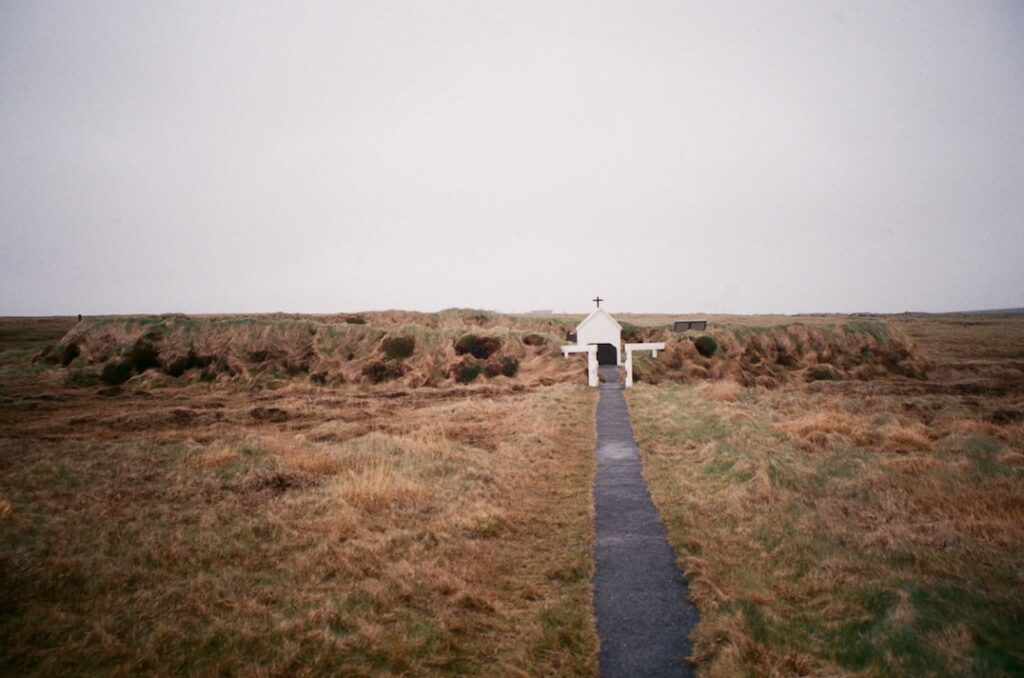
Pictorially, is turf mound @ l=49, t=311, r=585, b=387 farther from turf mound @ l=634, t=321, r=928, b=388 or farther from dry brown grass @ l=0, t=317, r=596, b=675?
dry brown grass @ l=0, t=317, r=596, b=675

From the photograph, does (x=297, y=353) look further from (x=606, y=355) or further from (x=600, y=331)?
(x=606, y=355)

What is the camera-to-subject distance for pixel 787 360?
40.8 meters

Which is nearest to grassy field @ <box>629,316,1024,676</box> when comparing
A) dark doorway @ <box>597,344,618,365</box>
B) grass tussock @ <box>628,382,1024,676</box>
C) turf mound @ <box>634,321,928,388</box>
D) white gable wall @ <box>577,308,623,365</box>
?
grass tussock @ <box>628,382,1024,676</box>

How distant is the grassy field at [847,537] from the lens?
5777mm

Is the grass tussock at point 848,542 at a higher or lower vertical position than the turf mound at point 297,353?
lower

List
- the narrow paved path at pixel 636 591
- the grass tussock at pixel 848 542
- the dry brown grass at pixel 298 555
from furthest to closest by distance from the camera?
1. the dry brown grass at pixel 298 555
2. the narrow paved path at pixel 636 591
3. the grass tussock at pixel 848 542

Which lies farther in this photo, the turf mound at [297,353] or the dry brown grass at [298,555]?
the turf mound at [297,353]

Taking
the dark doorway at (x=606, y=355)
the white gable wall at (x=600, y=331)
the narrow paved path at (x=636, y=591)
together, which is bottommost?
the narrow paved path at (x=636, y=591)

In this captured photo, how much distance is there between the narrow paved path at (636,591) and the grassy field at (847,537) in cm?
29

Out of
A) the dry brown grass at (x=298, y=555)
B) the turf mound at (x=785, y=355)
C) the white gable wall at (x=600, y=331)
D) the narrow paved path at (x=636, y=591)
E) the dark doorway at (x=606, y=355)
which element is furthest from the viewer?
the dark doorway at (x=606, y=355)

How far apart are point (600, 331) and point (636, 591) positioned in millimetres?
32006

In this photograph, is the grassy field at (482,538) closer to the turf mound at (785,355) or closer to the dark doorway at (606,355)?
the turf mound at (785,355)

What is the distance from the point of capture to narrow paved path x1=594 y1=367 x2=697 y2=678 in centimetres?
597

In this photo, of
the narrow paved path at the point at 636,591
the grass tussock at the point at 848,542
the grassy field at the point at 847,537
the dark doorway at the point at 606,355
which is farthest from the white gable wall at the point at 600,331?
the narrow paved path at the point at 636,591
